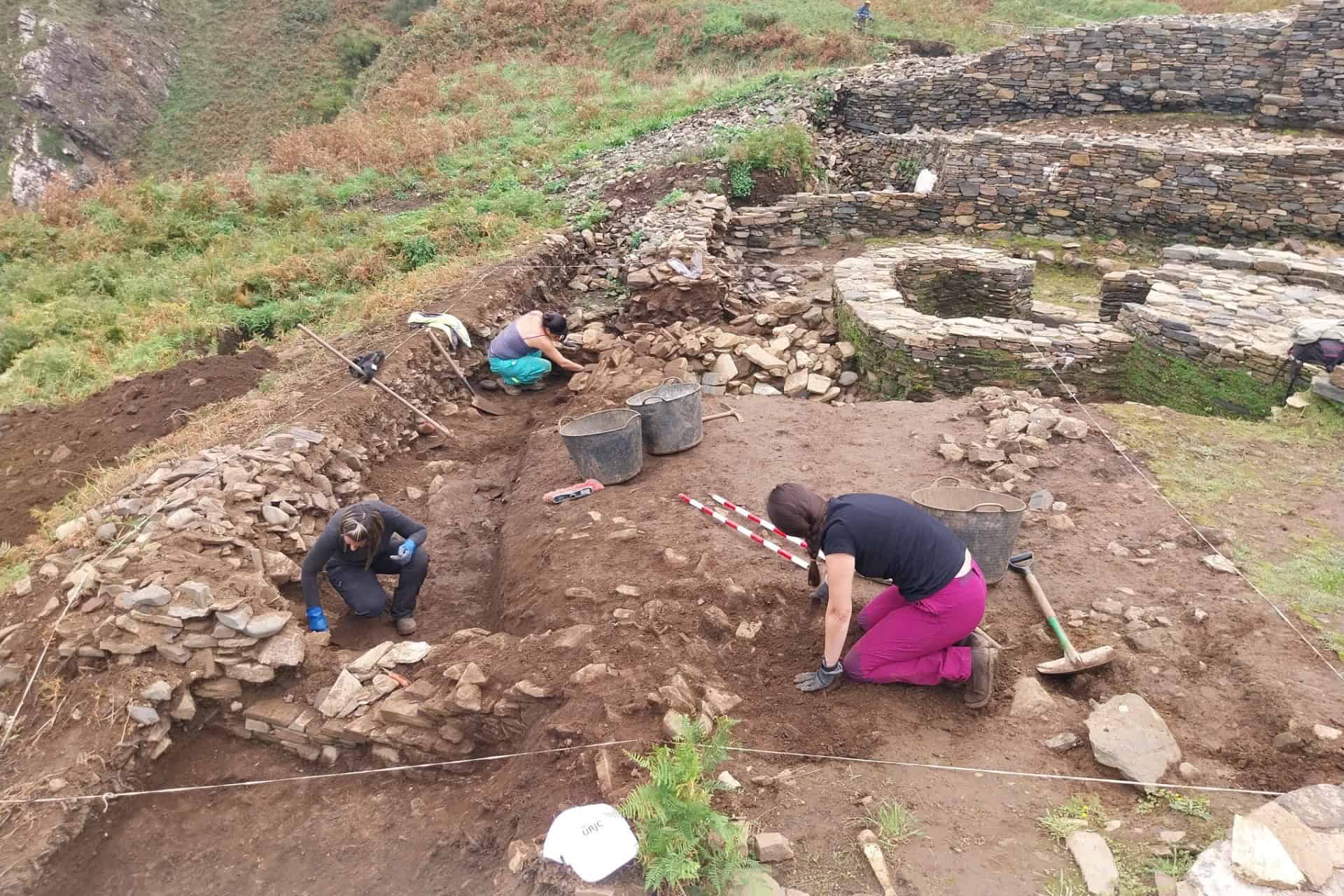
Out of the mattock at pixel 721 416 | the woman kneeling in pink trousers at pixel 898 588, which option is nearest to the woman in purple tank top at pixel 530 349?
the mattock at pixel 721 416

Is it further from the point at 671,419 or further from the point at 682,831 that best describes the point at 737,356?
Result: the point at 682,831

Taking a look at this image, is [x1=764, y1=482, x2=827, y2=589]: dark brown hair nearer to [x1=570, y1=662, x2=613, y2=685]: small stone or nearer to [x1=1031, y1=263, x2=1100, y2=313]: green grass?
[x1=570, y1=662, x2=613, y2=685]: small stone

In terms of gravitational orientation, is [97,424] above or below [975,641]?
above

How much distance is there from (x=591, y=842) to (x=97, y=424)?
779cm

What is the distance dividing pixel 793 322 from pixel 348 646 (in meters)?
6.09

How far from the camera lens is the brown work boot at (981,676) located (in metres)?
3.58

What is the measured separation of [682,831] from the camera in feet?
8.86

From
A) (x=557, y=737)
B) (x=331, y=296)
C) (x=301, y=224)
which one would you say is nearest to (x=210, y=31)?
(x=301, y=224)

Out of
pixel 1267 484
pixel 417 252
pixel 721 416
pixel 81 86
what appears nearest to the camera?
pixel 1267 484

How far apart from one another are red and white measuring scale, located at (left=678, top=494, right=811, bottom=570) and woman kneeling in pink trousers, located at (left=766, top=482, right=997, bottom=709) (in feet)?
2.94

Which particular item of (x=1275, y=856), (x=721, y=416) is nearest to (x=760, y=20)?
(x=721, y=416)

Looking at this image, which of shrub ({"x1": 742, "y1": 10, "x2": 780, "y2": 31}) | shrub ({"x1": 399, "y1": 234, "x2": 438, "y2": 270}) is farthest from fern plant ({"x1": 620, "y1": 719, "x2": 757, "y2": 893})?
shrub ({"x1": 742, "y1": 10, "x2": 780, "y2": 31})

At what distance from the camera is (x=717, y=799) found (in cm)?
315

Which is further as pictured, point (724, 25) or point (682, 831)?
point (724, 25)
